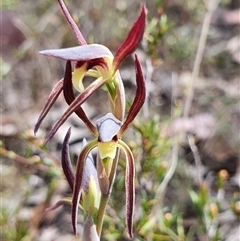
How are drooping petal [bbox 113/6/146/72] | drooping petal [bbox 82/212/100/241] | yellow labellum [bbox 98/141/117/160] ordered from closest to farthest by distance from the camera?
drooping petal [bbox 113/6/146/72] → yellow labellum [bbox 98/141/117/160] → drooping petal [bbox 82/212/100/241]

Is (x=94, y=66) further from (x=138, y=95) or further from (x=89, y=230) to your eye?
(x=89, y=230)

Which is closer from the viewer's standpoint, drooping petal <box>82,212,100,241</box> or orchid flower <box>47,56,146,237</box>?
orchid flower <box>47,56,146,237</box>

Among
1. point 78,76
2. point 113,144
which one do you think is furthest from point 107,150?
point 78,76

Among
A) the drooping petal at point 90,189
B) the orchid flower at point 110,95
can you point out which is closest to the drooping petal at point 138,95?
the orchid flower at point 110,95

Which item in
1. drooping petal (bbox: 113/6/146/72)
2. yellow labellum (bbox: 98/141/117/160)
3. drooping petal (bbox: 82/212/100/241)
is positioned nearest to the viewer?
drooping petal (bbox: 113/6/146/72)

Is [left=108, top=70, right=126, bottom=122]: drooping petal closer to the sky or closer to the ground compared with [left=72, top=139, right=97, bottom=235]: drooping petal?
closer to the sky

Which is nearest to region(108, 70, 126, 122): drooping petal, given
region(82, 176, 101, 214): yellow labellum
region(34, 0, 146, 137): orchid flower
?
region(34, 0, 146, 137): orchid flower

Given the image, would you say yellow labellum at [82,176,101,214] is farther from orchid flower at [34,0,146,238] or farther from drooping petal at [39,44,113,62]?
drooping petal at [39,44,113,62]

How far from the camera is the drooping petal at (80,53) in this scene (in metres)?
0.65

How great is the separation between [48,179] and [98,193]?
60.0 inches

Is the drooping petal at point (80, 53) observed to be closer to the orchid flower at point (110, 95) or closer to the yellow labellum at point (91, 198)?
the orchid flower at point (110, 95)

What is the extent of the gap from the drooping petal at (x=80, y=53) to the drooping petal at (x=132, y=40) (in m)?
0.02

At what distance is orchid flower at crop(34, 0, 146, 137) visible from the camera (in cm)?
66

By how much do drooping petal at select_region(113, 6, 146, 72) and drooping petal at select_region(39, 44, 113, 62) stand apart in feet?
0.06
